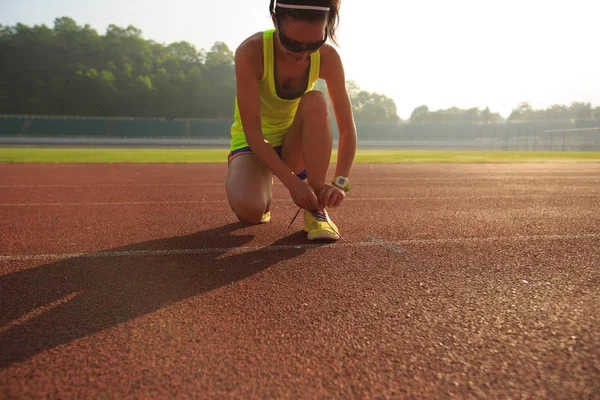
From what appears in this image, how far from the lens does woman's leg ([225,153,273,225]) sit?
3.73 meters

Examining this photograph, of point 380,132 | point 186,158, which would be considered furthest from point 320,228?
point 380,132

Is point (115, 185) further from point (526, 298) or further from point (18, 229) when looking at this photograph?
point (526, 298)

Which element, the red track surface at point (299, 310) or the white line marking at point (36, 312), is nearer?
the red track surface at point (299, 310)

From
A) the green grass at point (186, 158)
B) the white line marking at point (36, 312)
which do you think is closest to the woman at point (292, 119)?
the white line marking at point (36, 312)

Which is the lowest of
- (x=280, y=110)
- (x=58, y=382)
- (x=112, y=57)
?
(x=58, y=382)

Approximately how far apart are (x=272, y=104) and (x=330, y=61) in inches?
23.4

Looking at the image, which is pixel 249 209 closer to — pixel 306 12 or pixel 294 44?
pixel 294 44

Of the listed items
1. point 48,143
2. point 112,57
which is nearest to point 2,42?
point 112,57

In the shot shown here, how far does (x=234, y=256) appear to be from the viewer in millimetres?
3168

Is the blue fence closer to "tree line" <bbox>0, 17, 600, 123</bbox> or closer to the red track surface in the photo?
"tree line" <bbox>0, 17, 600, 123</bbox>

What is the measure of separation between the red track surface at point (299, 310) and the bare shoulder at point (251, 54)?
1295 millimetres

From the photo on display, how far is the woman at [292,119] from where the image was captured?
293cm

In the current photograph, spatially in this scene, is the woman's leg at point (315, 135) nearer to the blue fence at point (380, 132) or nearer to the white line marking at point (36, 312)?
the white line marking at point (36, 312)

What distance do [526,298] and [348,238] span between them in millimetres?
1606
